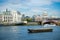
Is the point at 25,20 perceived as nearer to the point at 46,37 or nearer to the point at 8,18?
the point at 8,18

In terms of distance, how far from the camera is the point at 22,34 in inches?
99.3

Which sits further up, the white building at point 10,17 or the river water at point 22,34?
the white building at point 10,17

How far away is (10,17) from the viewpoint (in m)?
2.57

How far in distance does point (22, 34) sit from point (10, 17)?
37 centimetres

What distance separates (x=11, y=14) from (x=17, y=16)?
0.11 metres

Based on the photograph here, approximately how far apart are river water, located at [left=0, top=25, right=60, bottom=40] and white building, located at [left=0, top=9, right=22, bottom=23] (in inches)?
4.9

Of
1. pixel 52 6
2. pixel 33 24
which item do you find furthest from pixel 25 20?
pixel 52 6

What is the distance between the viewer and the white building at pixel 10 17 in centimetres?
254

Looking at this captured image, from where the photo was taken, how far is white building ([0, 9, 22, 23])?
8.35 feet

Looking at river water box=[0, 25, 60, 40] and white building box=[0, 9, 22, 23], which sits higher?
white building box=[0, 9, 22, 23]

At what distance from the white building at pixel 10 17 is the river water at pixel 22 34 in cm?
13

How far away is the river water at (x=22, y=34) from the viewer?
8.13ft

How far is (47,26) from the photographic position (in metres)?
2.64

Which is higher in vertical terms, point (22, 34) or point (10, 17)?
point (10, 17)
